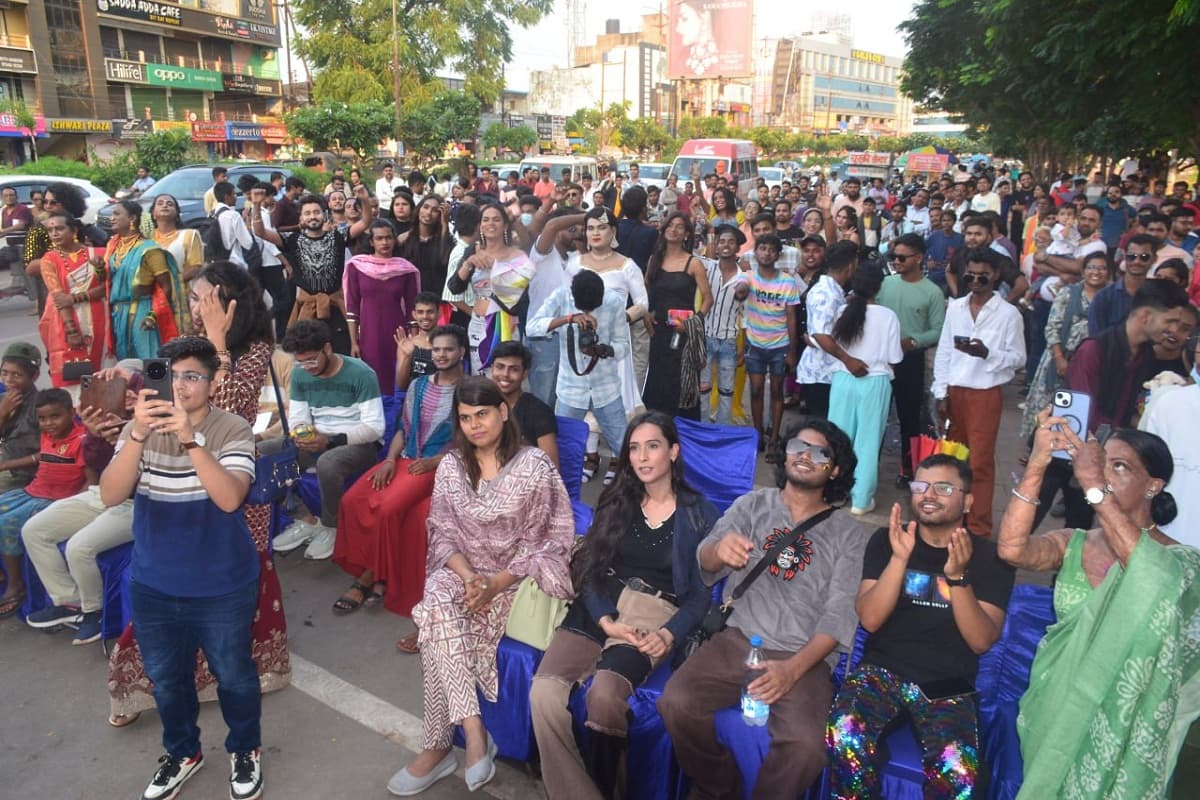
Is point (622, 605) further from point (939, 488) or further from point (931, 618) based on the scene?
point (939, 488)

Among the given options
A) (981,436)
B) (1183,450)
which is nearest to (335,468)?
(981,436)

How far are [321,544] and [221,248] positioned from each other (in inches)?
166

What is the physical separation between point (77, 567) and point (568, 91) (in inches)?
3396

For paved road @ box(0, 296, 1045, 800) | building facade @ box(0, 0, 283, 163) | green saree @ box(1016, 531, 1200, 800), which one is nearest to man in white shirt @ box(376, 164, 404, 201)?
paved road @ box(0, 296, 1045, 800)

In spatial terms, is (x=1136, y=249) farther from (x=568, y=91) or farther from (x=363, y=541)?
(x=568, y=91)

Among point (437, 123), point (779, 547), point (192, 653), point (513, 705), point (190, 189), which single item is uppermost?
point (437, 123)

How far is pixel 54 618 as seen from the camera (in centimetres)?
432

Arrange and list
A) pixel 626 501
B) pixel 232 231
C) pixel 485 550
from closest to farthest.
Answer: pixel 626 501 < pixel 485 550 < pixel 232 231

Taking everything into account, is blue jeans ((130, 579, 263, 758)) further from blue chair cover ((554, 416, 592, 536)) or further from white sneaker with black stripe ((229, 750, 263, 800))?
blue chair cover ((554, 416, 592, 536))

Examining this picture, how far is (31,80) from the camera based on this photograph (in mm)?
31547

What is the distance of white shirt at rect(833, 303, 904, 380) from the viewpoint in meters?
5.28

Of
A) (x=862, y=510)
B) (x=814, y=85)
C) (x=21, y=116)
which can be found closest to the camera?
(x=862, y=510)

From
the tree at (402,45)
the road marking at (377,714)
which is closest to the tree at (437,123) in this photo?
the tree at (402,45)

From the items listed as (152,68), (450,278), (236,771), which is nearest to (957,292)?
(450,278)
